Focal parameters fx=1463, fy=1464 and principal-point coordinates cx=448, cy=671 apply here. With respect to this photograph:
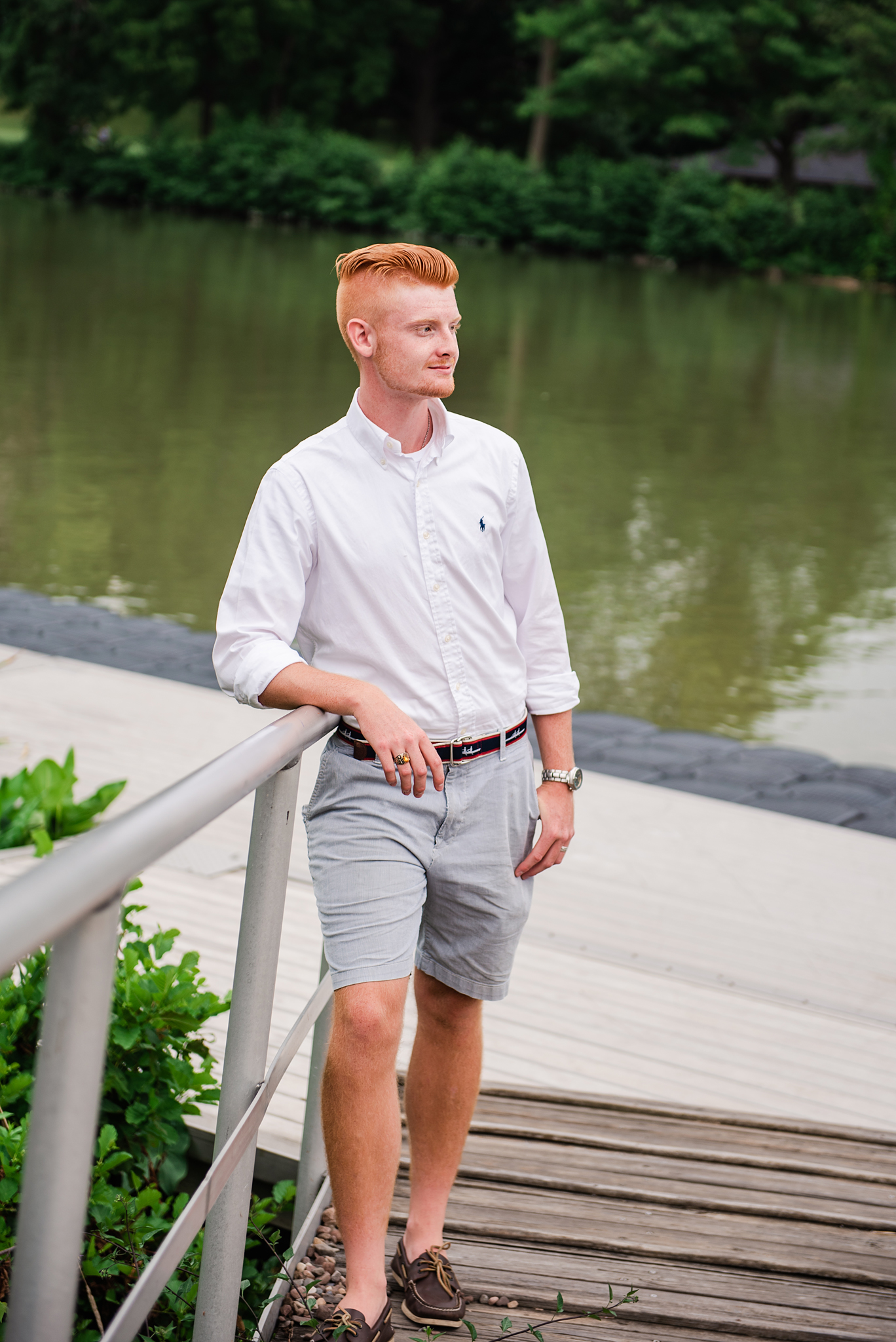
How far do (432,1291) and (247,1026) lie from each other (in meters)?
0.62

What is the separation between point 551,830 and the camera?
7.46 ft

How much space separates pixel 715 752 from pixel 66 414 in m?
9.33

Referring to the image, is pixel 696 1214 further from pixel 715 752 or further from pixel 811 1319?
pixel 715 752

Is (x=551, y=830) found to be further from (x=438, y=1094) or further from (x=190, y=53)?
(x=190, y=53)

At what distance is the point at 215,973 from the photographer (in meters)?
3.44

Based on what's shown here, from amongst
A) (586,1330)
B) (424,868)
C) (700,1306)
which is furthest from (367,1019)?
(700,1306)

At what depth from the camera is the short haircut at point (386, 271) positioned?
213cm

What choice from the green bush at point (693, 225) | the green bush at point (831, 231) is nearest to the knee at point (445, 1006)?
the green bush at point (693, 225)

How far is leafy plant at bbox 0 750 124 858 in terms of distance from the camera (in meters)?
4.06

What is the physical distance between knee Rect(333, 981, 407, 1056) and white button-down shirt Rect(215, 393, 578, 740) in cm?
38

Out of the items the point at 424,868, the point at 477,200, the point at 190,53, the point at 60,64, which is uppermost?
the point at 190,53

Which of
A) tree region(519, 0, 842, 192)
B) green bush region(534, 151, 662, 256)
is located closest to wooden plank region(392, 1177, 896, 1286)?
green bush region(534, 151, 662, 256)

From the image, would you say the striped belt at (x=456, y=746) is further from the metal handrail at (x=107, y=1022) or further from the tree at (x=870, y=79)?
the tree at (x=870, y=79)

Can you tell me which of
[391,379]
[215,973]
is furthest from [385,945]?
[215,973]
